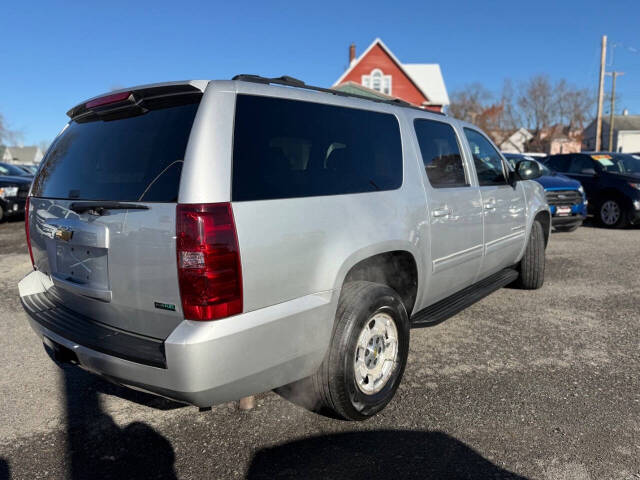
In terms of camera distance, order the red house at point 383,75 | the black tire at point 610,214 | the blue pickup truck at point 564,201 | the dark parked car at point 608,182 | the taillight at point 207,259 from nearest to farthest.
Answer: the taillight at point 207,259
the blue pickup truck at point 564,201
the dark parked car at point 608,182
the black tire at point 610,214
the red house at point 383,75

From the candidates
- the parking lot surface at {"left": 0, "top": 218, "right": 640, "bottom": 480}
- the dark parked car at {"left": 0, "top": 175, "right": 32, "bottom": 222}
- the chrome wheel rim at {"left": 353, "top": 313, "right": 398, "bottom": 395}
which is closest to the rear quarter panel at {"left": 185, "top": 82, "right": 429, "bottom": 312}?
the chrome wheel rim at {"left": 353, "top": 313, "right": 398, "bottom": 395}

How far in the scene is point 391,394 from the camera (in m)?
2.92

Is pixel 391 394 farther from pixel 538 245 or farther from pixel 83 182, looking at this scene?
pixel 538 245

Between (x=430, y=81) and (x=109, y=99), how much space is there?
3778 cm

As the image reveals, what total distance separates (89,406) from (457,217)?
2798 millimetres

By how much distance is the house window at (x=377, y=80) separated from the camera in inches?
1330

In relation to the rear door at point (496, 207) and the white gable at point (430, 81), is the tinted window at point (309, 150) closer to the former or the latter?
the rear door at point (496, 207)

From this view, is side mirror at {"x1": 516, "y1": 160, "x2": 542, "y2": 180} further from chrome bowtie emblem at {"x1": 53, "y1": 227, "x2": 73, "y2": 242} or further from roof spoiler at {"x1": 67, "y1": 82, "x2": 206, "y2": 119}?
chrome bowtie emblem at {"x1": 53, "y1": 227, "x2": 73, "y2": 242}

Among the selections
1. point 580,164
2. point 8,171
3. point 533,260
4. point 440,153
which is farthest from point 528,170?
point 8,171

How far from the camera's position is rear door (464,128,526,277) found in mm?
4148

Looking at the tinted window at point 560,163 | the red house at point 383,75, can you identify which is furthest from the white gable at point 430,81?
the tinted window at point 560,163

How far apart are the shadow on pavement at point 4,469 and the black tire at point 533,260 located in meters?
4.76

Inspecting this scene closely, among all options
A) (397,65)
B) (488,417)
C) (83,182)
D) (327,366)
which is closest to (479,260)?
(488,417)

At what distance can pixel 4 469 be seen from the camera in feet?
7.90
